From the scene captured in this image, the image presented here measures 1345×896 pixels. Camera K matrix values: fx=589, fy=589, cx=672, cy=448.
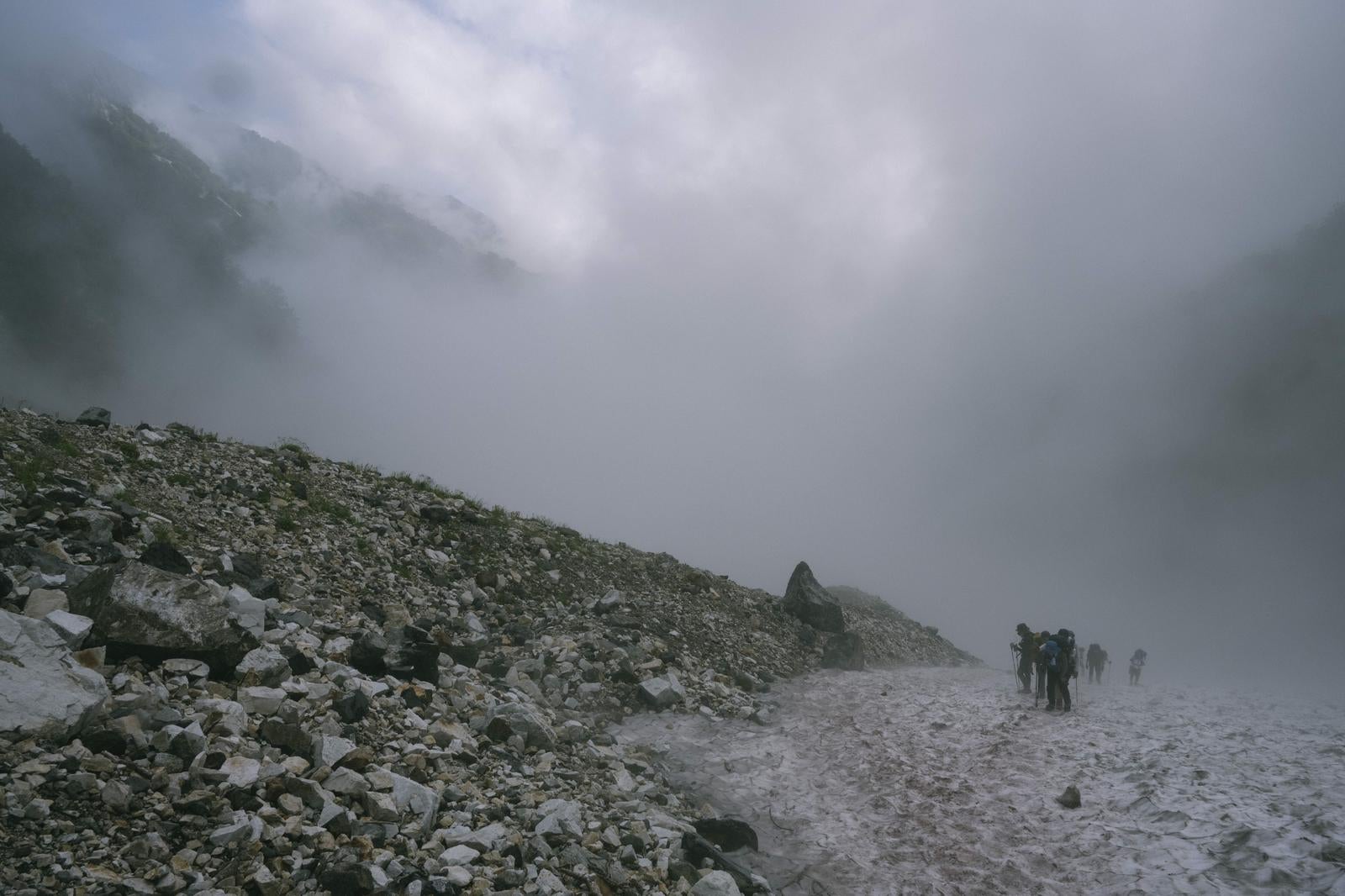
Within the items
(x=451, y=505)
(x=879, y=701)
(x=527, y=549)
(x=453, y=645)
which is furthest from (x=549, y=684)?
(x=879, y=701)

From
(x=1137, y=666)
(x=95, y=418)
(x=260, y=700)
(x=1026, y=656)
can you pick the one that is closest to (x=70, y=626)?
(x=260, y=700)

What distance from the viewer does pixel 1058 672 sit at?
56.7 feet

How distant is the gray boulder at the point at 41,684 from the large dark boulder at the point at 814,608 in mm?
21124

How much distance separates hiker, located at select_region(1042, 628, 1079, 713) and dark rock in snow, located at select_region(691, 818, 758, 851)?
13.0m

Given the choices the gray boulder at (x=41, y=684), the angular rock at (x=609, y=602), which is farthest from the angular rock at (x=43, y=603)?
the angular rock at (x=609, y=602)

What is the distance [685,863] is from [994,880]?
4660mm

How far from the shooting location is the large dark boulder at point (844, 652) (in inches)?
853

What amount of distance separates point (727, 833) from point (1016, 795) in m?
6.02

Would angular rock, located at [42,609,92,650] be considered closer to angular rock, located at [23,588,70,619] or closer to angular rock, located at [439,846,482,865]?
angular rock, located at [23,588,70,619]

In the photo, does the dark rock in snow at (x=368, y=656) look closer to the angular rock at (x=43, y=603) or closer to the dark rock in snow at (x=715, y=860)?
the angular rock at (x=43, y=603)

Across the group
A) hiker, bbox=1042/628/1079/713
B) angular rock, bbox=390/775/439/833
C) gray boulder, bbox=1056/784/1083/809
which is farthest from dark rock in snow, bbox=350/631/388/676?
hiker, bbox=1042/628/1079/713

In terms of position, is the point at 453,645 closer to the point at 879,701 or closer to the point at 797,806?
the point at 797,806

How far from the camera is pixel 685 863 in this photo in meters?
7.44

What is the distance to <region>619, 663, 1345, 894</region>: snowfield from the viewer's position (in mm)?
8375
